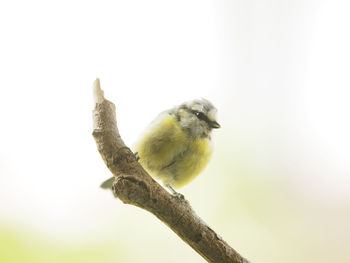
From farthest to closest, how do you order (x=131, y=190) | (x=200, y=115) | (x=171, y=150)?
(x=200, y=115) < (x=171, y=150) < (x=131, y=190)

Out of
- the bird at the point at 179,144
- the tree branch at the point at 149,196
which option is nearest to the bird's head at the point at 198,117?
the bird at the point at 179,144

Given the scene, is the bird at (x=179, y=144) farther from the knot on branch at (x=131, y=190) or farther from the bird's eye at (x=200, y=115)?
the knot on branch at (x=131, y=190)

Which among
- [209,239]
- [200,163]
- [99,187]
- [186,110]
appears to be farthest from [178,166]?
[209,239]

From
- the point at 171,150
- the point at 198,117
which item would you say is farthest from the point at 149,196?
the point at 198,117

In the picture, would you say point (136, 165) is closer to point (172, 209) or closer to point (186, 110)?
point (172, 209)

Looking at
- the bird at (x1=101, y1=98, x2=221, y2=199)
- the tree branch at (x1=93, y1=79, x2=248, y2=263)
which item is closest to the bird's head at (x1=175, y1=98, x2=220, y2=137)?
the bird at (x1=101, y1=98, x2=221, y2=199)

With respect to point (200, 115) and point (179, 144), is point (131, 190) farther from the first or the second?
point (200, 115)

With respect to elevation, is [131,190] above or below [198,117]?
below
